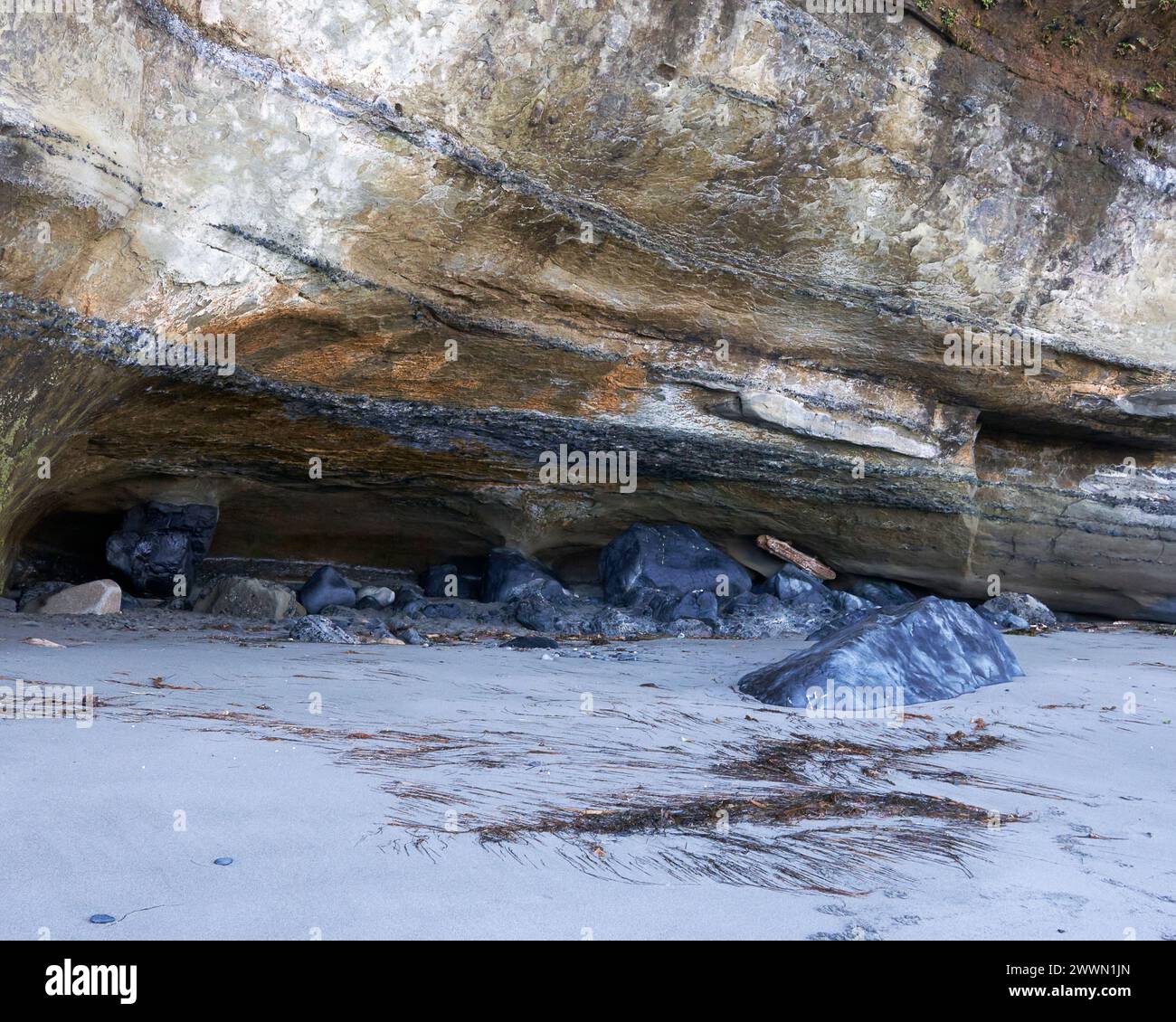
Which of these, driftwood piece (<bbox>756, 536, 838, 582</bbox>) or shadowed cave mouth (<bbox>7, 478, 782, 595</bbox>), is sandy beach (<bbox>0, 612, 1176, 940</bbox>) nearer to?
shadowed cave mouth (<bbox>7, 478, 782, 595</bbox>)

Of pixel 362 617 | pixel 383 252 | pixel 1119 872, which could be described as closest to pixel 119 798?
pixel 1119 872

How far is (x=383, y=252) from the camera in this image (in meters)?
5.89

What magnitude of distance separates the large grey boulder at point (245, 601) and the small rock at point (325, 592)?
0.50 meters

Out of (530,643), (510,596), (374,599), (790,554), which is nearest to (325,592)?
(374,599)

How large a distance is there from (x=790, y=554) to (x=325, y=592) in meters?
3.98

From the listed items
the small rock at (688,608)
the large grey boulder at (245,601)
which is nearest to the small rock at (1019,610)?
the small rock at (688,608)

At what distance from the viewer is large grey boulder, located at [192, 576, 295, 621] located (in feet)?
25.2

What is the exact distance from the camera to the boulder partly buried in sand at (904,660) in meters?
4.57

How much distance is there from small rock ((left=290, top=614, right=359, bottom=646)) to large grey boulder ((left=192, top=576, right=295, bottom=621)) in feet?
3.79

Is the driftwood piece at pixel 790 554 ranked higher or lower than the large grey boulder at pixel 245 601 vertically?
higher

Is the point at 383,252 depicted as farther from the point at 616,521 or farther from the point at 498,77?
the point at 616,521

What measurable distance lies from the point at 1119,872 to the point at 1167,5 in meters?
6.31

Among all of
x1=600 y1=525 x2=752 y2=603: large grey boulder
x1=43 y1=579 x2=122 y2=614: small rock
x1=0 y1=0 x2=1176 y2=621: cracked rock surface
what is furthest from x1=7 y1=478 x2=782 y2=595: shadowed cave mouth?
x1=43 y1=579 x2=122 y2=614: small rock

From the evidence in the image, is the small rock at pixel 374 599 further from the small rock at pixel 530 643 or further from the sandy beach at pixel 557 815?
the sandy beach at pixel 557 815
